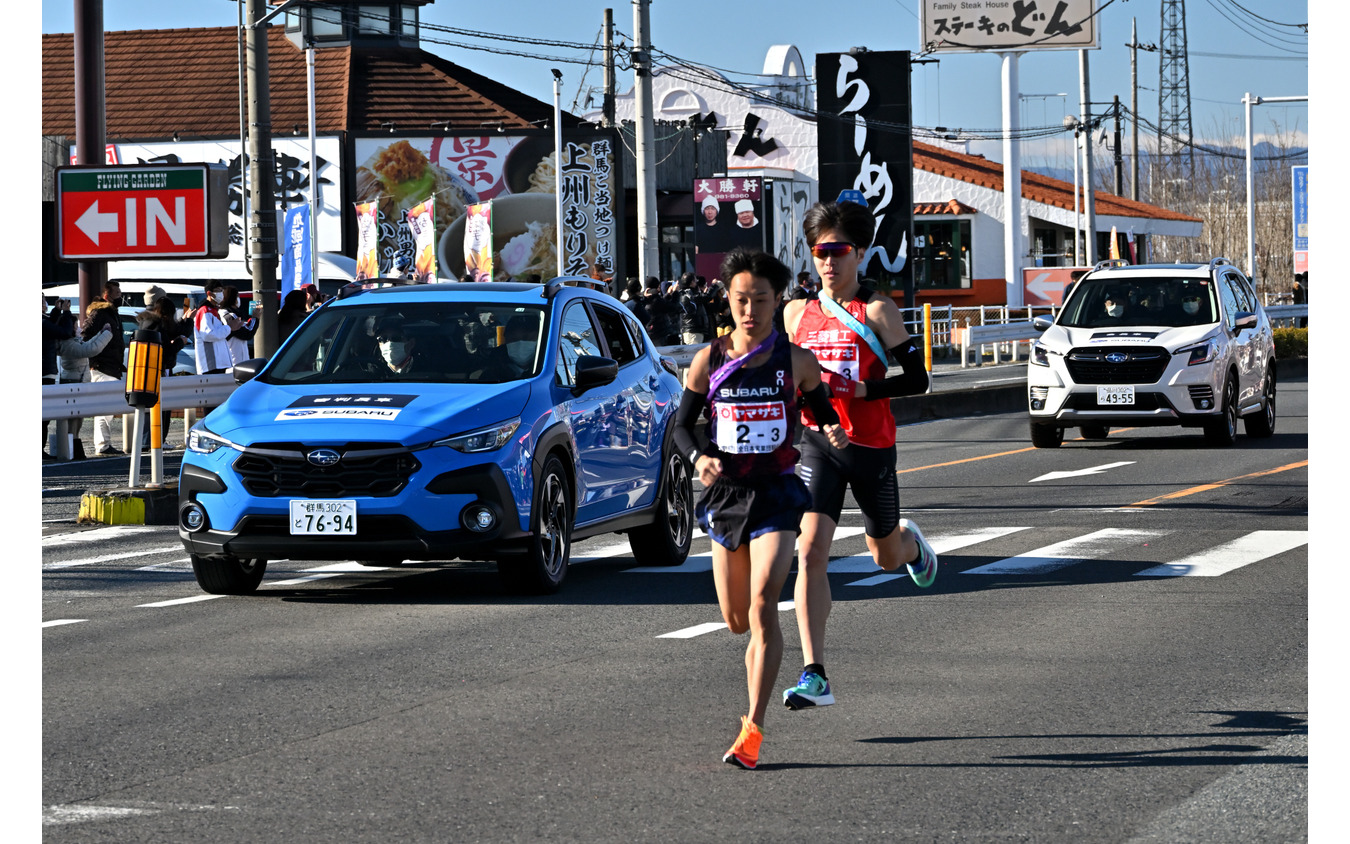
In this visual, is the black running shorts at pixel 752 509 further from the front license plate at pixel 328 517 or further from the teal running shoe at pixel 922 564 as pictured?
the front license plate at pixel 328 517

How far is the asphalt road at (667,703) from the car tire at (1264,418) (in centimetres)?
851


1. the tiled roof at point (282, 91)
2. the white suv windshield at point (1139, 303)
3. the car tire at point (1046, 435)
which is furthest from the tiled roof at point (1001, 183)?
the car tire at point (1046, 435)

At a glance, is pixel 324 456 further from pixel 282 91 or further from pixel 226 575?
pixel 282 91

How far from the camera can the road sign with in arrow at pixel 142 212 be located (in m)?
18.0

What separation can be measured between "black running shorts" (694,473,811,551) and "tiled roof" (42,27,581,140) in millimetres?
43855

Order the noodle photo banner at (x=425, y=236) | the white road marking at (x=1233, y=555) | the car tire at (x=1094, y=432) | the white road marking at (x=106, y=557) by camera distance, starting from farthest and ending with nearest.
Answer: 1. the noodle photo banner at (x=425, y=236)
2. the car tire at (x=1094, y=432)
3. the white road marking at (x=106, y=557)
4. the white road marking at (x=1233, y=555)

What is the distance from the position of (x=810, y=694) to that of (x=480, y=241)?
3498 cm

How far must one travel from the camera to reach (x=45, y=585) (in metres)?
11.4

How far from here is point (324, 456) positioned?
32.2 ft

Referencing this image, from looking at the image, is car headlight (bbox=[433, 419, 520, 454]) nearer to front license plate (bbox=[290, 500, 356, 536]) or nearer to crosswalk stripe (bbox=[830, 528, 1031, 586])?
front license plate (bbox=[290, 500, 356, 536])

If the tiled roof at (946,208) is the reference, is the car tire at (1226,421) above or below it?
below

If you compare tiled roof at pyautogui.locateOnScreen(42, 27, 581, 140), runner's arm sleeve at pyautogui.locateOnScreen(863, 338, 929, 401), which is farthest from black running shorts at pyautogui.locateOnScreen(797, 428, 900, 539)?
tiled roof at pyautogui.locateOnScreen(42, 27, 581, 140)

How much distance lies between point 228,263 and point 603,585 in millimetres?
41124

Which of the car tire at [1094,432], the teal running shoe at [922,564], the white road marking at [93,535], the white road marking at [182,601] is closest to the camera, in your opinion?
the teal running shoe at [922,564]
